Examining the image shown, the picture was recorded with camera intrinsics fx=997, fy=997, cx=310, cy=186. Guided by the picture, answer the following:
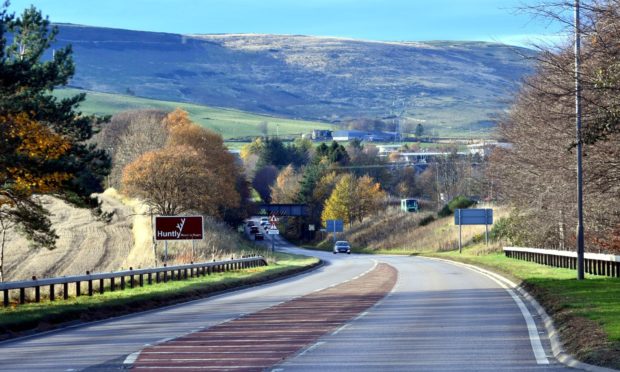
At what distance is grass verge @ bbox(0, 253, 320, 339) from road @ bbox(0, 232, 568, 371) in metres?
0.84

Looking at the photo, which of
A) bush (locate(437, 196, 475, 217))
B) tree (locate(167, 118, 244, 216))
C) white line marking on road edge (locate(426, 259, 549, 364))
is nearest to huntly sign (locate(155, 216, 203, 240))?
white line marking on road edge (locate(426, 259, 549, 364))

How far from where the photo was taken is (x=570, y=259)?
141 ft

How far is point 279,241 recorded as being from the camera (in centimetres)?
12975

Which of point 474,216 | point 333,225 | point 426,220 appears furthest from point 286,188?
point 474,216

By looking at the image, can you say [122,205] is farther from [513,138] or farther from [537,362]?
[537,362]

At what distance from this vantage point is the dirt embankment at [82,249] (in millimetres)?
56094

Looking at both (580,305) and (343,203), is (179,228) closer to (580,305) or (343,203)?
(580,305)

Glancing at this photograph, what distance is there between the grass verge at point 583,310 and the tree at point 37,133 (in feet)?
49.6

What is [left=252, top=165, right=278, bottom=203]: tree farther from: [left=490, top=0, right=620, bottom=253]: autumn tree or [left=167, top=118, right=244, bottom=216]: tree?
[left=490, top=0, right=620, bottom=253]: autumn tree

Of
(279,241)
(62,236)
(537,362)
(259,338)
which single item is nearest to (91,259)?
(62,236)

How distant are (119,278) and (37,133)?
9794 millimetres

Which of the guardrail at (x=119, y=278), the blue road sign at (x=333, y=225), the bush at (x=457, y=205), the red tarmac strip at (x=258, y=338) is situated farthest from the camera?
the blue road sign at (x=333, y=225)

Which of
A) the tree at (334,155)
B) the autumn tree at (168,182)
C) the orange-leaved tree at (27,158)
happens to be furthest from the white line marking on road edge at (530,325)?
the tree at (334,155)

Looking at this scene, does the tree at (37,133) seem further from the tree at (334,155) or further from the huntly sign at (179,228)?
the tree at (334,155)
